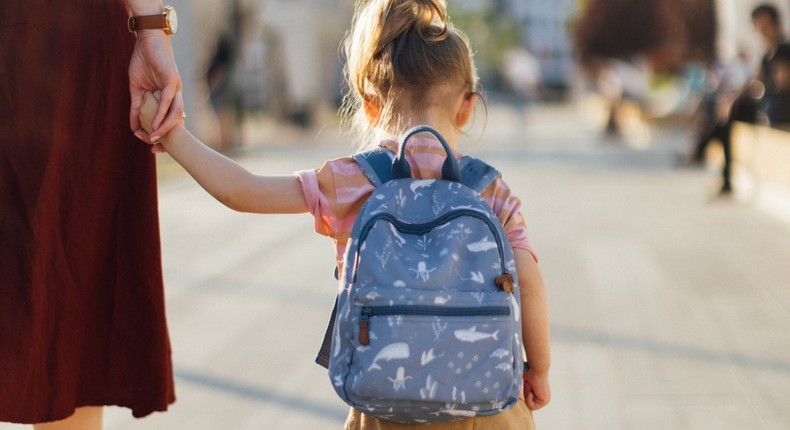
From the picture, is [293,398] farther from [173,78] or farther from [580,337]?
[173,78]

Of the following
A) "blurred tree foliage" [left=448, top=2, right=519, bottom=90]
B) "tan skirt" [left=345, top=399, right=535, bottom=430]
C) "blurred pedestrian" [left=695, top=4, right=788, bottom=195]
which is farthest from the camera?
"blurred tree foliage" [left=448, top=2, right=519, bottom=90]

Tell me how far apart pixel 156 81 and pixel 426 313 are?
81cm

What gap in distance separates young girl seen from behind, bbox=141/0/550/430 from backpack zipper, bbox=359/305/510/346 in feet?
0.70

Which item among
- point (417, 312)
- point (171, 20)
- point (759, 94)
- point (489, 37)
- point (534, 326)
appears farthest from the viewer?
point (489, 37)

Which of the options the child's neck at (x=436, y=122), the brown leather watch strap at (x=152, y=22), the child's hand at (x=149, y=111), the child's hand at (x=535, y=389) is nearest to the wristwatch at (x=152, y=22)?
the brown leather watch strap at (x=152, y=22)

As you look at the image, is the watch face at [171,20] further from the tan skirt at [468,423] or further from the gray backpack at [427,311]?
the tan skirt at [468,423]

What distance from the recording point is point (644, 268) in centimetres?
793

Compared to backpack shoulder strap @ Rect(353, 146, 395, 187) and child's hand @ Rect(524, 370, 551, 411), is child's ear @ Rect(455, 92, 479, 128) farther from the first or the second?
child's hand @ Rect(524, 370, 551, 411)

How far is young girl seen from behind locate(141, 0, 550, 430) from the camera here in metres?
2.34

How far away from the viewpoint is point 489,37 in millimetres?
86500

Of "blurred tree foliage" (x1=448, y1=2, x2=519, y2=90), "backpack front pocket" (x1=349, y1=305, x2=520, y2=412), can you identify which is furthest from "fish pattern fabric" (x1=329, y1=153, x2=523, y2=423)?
"blurred tree foliage" (x1=448, y1=2, x2=519, y2=90)

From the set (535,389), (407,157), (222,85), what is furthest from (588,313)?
(222,85)

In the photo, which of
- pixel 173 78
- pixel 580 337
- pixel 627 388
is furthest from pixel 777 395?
pixel 173 78

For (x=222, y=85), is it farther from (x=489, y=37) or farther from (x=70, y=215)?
(x=489, y=37)
